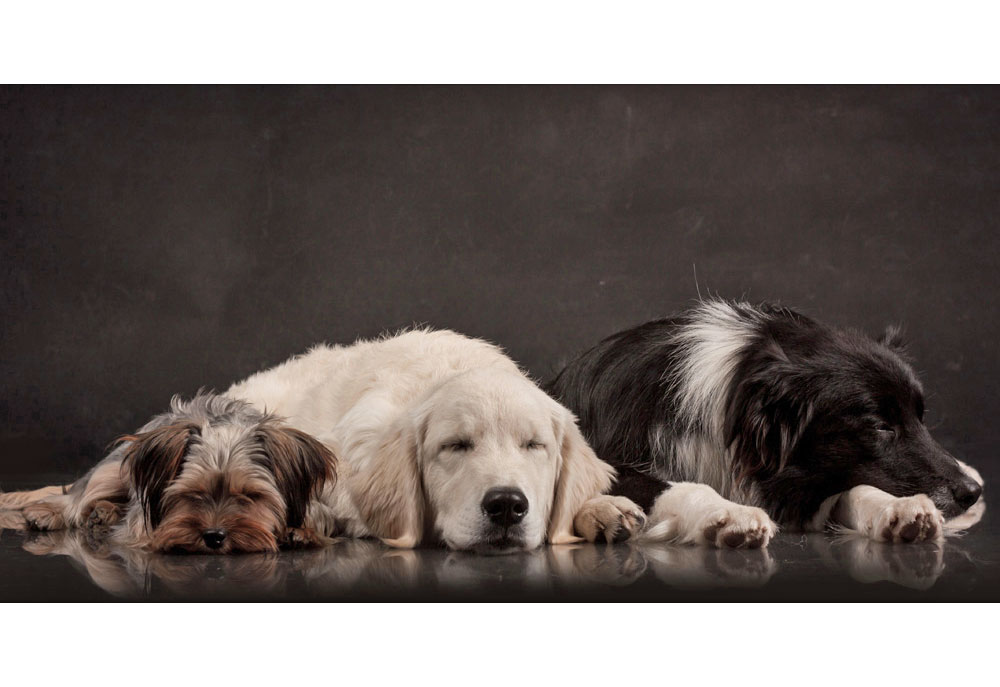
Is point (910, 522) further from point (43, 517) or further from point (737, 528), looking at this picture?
point (43, 517)

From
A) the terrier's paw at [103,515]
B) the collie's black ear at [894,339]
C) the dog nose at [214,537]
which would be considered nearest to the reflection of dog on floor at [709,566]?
the collie's black ear at [894,339]

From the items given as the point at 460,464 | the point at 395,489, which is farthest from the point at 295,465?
the point at 460,464

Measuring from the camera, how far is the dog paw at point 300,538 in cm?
535

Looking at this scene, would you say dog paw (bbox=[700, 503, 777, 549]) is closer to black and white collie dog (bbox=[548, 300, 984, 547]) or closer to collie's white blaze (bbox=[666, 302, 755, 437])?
black and white collie dog (bbox=[548, 300, 984, 547])

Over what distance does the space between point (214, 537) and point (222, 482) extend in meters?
0.25

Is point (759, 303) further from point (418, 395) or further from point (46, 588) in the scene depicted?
point (46, 588)

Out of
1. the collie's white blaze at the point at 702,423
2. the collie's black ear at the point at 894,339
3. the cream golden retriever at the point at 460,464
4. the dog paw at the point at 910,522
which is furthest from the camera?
the collie's black ear at the point at 894,339

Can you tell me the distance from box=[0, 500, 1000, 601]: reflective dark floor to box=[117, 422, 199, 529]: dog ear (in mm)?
248

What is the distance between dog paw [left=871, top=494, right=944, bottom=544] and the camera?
5.46 m

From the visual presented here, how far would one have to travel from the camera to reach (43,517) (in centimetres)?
602

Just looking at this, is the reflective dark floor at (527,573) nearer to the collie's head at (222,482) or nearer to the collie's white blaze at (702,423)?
the collie's head at (222,482)

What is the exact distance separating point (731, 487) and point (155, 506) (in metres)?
2.87

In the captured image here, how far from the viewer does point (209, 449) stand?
5.26 metres

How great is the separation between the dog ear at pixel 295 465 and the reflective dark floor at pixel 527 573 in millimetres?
237
